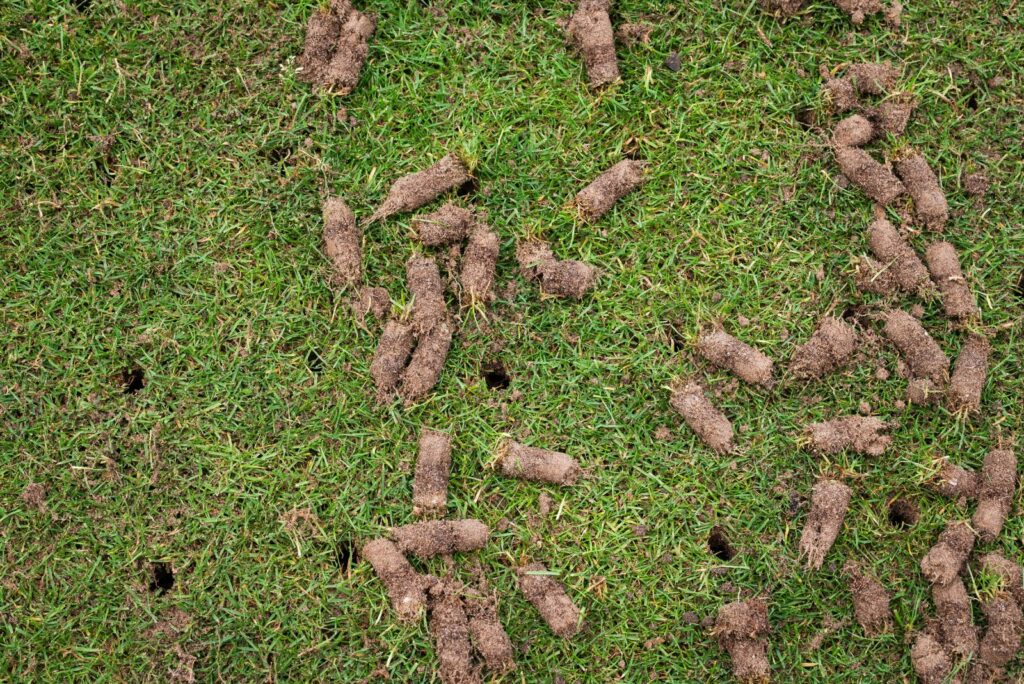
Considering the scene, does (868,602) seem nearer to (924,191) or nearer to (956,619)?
(956,619)

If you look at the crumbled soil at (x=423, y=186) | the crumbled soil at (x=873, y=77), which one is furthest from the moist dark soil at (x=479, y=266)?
the crumbled soil at (x=873, y=77)

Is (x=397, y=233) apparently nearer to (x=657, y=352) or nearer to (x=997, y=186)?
(x=657, y=352)

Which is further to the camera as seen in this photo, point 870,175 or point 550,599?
point 870,175

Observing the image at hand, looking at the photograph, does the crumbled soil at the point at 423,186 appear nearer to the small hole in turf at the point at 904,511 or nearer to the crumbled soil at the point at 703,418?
the crumbled soil at the point at 703,418

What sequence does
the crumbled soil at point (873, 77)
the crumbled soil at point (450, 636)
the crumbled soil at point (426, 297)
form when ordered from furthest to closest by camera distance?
1. the crumbled soil at point (873, 77)
2. the crumbled soil at point (426, 297)
3. the crumbled soil at point (450, 636)

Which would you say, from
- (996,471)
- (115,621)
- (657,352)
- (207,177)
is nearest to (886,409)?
(996,471)

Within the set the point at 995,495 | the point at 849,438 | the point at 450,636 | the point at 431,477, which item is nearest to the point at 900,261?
the point at 849,438
